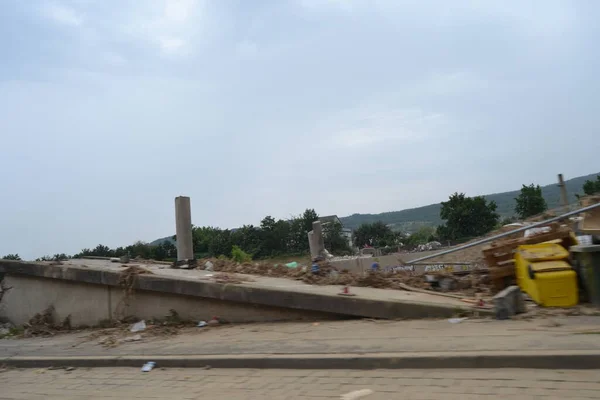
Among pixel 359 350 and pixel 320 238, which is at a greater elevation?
pixel 320 238

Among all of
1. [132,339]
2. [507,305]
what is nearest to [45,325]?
[132,339]

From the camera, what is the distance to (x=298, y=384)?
189 inches

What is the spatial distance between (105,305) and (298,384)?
5.95 metres

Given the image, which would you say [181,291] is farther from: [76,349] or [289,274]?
[289,274]

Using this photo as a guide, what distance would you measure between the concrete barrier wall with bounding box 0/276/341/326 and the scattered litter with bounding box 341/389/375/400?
2.98 meters

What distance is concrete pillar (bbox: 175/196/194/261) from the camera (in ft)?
36.6

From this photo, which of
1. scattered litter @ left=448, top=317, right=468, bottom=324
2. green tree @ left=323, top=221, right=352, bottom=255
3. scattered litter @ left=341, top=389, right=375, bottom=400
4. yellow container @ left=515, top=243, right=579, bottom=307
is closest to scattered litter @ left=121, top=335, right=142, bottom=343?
scattered litter @ left=341, top=389, right=375, bottom=400

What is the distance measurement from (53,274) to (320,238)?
6.23 metres

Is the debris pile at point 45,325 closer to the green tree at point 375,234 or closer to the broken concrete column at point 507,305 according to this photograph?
the broken concrete column at point 507,305

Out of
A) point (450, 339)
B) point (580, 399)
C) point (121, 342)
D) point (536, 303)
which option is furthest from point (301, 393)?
point (121, 342)

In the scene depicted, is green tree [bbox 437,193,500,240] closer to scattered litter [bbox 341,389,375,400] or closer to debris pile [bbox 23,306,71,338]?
debris pile [bbox 23,306,71,338]

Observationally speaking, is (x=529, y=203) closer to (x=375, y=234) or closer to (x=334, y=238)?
(x=334, y=238)

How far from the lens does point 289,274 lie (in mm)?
→ 10000

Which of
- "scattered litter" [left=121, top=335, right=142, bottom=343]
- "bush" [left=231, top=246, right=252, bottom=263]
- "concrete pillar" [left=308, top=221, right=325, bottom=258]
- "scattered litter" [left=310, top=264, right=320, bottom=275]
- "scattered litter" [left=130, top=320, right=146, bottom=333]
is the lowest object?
"scattered litter" [left=121, top=335, right=142, bottom=343]
